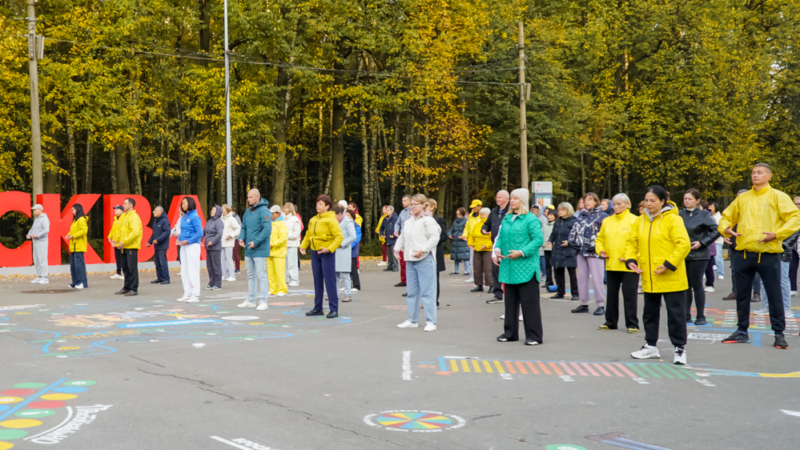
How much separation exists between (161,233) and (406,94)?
1508 centimetres

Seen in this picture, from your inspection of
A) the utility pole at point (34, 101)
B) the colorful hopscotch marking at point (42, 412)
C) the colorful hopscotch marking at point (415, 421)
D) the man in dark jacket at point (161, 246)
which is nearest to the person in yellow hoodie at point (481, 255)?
the man in dark jacket at point (161, 246)

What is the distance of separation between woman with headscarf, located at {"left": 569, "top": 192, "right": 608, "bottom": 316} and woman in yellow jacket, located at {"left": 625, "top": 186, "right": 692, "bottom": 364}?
3486 mm

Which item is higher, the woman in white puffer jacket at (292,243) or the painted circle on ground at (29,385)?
the woman in white puffer jacket at (292,243)

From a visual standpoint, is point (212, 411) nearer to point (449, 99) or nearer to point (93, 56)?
point (93, 56)

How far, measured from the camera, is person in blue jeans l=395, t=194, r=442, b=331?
10.3m

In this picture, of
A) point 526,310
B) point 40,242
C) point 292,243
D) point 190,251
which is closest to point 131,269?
point 190,251

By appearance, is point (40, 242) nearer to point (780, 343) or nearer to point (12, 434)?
point (12, 434)

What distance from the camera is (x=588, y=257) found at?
39.2ft

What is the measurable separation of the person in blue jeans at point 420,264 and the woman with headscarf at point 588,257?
2798 mm

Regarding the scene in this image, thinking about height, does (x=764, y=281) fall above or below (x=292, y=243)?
below

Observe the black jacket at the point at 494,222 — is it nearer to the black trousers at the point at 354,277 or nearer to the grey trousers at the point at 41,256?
the black trousers at the point at 354,277

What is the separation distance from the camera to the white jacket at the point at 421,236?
10.4 meters

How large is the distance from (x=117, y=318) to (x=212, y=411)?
6.51 metres

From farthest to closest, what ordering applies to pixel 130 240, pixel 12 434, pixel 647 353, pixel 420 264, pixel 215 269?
pixel 215 269 → pixel 130 240 → pixel 420 264 → pixel 647 353 → pixel 12 434
